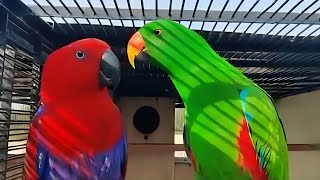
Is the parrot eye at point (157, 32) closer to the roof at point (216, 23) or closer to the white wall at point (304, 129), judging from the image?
the roof at point (216, 23)

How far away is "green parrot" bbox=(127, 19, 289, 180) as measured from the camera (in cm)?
48

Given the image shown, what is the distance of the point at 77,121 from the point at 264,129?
241 mm

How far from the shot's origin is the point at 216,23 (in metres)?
0.62

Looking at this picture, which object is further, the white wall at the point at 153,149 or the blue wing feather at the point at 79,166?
the white wall at the point at 153,149

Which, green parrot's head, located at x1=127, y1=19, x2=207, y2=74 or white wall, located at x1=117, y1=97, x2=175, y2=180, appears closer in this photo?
green parrot's head, located at x1=127, y1=19, x2=207, y2=74

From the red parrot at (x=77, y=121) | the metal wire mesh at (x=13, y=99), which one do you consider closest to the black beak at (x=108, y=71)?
the red parrot at (x=77, y=121)

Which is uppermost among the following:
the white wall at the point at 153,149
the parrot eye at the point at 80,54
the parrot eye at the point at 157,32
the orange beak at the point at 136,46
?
the parrot eye at the point at 157,32

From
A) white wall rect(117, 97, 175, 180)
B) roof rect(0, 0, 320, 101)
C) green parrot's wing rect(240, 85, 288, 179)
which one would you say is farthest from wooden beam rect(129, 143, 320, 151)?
green parrot's wing rect(240, 85, 288, 179)

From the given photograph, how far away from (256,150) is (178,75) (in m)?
0.14

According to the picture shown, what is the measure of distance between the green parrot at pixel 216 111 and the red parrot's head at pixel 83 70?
39mm

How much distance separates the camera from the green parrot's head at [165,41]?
0.50m

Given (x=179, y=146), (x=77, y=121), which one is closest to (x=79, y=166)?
(x=77, y=121)

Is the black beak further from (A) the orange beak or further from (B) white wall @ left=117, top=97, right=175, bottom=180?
(B) white wall @ left=117, top=97, right=175, bottom=180

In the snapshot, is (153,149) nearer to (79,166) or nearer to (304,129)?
(304,129)
